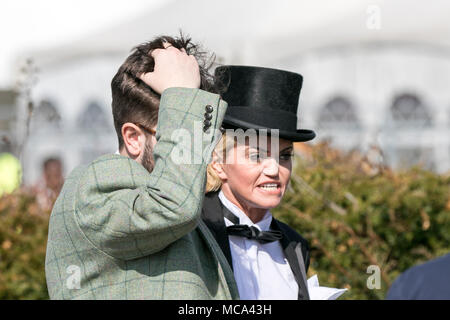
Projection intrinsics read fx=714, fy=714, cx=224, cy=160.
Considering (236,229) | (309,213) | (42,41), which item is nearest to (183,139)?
(236,229)

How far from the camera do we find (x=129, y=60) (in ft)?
5.85

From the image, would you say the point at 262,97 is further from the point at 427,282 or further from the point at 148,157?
the point at 427,282

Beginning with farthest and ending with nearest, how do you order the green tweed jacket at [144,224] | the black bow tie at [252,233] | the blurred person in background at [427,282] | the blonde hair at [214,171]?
the blurred person in background at [427,282] → the blonde hair at [214,171] → the black bow tie at [252,233] → the green tweed jacket at [144,224]

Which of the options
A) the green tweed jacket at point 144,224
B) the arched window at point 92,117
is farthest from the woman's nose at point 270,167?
the arched window at point 92,117

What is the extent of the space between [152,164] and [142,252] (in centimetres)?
24

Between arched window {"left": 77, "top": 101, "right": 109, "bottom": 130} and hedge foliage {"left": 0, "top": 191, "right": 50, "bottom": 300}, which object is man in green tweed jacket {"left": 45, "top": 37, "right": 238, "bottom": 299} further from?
arched window {"left": 77, "top": 101, "right": 109, "bottom": 130}

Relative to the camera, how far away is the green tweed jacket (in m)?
1.54

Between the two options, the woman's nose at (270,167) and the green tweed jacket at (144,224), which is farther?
the woman's nose at (270,167)

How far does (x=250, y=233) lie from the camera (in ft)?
7.14

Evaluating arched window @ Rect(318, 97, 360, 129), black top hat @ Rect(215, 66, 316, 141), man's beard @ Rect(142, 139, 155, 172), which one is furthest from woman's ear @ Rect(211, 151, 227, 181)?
arched window @ Rect(318, 97, 360, 129)

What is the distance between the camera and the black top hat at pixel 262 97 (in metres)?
2.26

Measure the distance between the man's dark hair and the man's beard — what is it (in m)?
0.05

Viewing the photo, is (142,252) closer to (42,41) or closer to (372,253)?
(372,253)

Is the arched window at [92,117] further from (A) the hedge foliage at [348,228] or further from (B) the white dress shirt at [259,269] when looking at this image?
(B) the white dress shirt at [259,269]
